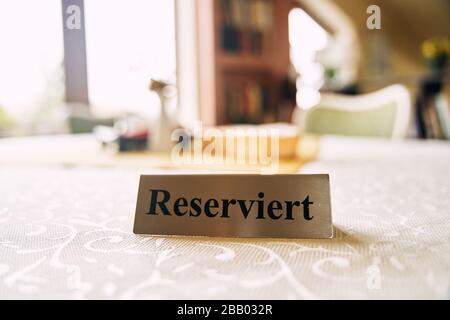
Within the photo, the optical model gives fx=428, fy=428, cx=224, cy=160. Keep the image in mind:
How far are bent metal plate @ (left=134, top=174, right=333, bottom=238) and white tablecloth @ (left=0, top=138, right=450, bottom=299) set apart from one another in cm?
2

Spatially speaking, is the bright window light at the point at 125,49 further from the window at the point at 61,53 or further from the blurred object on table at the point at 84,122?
the blurred object on table at the point at 84,122

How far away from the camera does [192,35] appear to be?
335 centimetres

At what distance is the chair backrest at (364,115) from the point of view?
1.81 meters

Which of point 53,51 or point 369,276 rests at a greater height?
point 53,51

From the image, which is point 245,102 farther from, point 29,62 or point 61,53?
point 29,62

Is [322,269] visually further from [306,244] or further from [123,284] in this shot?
[123,284]

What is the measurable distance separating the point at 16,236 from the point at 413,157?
1.08 meters

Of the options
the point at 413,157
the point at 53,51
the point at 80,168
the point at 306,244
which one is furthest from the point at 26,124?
the point at 306,244

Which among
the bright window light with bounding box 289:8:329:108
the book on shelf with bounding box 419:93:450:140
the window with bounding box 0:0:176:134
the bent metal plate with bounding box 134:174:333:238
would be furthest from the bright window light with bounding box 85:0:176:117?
the book on shelf with bounding box 419:93:450:140

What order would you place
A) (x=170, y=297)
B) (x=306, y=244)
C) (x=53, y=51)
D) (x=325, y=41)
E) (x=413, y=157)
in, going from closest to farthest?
(x=170, y=297) < (x=306, y=244) < (x=413, y=157) < (x=53, y=51) < (x=325, y=41)

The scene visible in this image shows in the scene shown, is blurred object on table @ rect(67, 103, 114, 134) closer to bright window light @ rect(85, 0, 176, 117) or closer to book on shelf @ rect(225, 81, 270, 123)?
bright window light @ rect(85, 0, 176, 117)

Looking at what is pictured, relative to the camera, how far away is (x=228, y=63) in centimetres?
331

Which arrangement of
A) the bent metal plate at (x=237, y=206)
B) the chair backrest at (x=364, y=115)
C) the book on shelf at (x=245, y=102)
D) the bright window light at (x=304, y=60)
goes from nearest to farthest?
the bent metal plate at (x=237, y=206)
the chair backrest at (x=364, y=115)
the book on shelf at (x=245, y=102)
the bright window light at (x=304, y=60)

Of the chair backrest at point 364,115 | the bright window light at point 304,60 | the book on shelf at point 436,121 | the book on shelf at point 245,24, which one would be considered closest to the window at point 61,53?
the book on shelf at point 245,24
